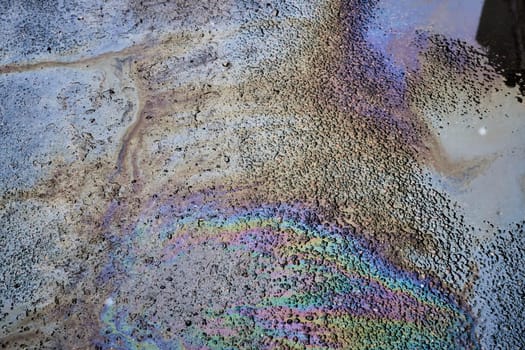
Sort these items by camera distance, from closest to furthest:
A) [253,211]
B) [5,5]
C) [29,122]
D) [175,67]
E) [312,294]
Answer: [312,294] → [253,211] → [29,122] → [175,67] → [5,5]

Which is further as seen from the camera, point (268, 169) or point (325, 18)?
point (325, 18)

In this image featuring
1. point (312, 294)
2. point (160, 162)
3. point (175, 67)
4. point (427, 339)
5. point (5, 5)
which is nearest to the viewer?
point (427, 339)

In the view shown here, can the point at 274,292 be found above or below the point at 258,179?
below

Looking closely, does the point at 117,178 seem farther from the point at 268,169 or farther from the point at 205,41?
the point at 205,41

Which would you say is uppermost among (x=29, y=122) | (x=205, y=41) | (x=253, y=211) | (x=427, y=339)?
(x=205, y=41)

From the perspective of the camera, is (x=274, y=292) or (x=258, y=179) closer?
(x=274, y=292)

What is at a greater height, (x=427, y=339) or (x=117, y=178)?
(x=117, y=178)

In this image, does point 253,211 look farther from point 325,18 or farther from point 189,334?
point 325,18

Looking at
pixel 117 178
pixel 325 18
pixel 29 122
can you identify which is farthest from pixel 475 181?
pixel 29 122
